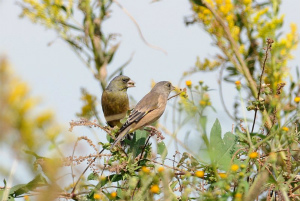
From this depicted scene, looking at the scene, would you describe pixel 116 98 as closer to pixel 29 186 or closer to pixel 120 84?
pixel 120 84

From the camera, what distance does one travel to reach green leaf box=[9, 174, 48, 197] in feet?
6.33

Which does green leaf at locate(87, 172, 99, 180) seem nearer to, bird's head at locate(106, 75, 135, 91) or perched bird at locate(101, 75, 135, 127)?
perched bird at locate(101, 75, 135, 127)

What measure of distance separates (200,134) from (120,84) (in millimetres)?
3992

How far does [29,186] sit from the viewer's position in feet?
6.45

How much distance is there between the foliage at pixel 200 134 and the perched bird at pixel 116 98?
477mm

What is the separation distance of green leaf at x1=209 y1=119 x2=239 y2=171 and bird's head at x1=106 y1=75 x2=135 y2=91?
358 centimetres

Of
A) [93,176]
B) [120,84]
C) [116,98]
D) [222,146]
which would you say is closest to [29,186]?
[93,176]

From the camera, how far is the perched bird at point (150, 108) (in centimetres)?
380

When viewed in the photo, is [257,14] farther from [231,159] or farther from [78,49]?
[231,159]

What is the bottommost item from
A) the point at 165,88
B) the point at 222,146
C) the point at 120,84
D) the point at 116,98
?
the point at 222,146

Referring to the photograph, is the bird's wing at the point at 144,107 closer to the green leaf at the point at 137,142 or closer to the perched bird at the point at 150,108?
the perched bird at the point at 150,108

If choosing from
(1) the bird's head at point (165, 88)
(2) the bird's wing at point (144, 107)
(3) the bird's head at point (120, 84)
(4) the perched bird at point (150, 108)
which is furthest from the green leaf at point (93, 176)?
(3) the bird's head at point (120, 84)

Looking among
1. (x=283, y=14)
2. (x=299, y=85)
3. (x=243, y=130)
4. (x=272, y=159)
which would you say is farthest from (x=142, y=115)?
(x=272, y=159)

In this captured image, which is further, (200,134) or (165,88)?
(165,88)
